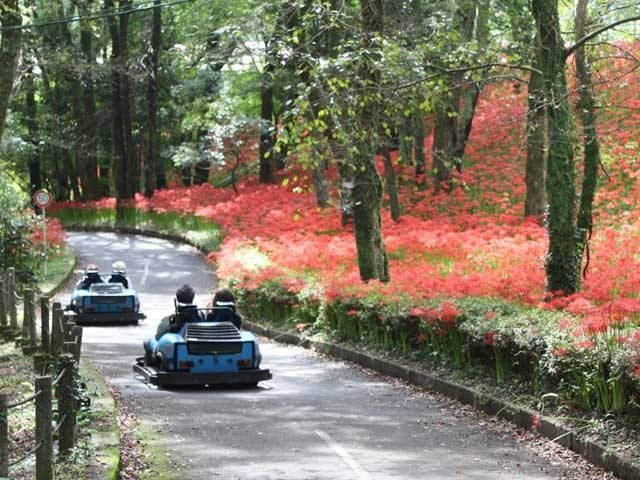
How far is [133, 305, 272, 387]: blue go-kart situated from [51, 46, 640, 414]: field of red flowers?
9.09 feet

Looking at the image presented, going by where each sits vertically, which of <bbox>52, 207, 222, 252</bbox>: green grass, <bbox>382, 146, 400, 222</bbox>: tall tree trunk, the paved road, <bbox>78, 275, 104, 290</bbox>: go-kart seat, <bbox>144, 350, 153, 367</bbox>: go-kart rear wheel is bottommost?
the paved road

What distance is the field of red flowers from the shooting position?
46.5 feet

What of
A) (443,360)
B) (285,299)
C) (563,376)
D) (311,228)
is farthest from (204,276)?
(563,376)

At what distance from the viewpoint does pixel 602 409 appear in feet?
33.3

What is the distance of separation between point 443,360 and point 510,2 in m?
16.2

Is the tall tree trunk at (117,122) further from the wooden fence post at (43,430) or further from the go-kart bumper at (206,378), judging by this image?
the wooden fence post at (43,430)

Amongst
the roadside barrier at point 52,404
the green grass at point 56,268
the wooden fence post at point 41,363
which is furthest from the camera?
the green grass at point 56,268

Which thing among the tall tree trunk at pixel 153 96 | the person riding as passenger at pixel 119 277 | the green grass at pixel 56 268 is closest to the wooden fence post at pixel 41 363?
the person riding as passenger at pixel 119 277

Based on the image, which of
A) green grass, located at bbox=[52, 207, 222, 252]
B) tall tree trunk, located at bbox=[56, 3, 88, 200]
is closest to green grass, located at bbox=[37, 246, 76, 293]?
green grass, located at bbox=[52, 207, 222, 252]

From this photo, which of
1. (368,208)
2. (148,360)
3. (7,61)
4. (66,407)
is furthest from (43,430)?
(368,208)

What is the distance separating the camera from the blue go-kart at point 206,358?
14.3 m

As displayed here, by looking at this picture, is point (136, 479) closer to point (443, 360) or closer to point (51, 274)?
point (443, 360)

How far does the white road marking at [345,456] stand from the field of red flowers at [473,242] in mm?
2725

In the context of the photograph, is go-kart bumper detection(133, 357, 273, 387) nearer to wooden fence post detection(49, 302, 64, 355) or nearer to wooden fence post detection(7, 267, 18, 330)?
wooden fence post detection(49, 302, 64, 355)
